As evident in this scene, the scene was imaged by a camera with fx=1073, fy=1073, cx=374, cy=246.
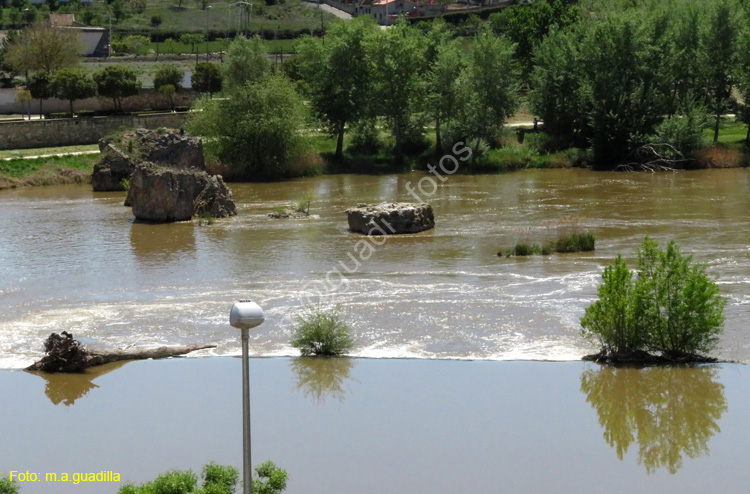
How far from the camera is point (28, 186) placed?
42781 mm

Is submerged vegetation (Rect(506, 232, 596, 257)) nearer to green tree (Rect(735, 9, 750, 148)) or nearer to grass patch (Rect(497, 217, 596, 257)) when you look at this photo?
grass patch (Rect(497, 217, 596, 257))

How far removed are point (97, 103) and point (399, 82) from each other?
21046 mm

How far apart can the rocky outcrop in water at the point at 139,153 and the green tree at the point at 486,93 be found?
1337cm

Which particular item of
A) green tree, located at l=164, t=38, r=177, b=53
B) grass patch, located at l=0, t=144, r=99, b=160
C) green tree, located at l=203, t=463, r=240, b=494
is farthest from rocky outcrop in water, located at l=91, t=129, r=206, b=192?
green tree, located at l=164, t=38, r=177, b=53

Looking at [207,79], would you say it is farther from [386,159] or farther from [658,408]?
[658,408]

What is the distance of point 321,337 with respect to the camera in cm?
1750

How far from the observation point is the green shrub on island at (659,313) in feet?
53.7

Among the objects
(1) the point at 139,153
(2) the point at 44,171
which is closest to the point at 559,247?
(1) the point at 139,153

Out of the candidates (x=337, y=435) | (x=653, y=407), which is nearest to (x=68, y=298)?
(x=337, y=435)

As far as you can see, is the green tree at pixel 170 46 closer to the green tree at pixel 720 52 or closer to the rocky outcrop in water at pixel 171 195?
the green tree at pixel 720 52

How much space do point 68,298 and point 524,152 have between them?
29733 mm

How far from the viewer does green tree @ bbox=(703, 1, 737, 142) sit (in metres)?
49.8

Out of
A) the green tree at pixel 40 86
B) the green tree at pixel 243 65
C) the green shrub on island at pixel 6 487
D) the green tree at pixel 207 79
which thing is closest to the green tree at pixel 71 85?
the green tree at pixel 40 86

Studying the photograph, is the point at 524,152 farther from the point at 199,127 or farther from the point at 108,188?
the point at 108,188
